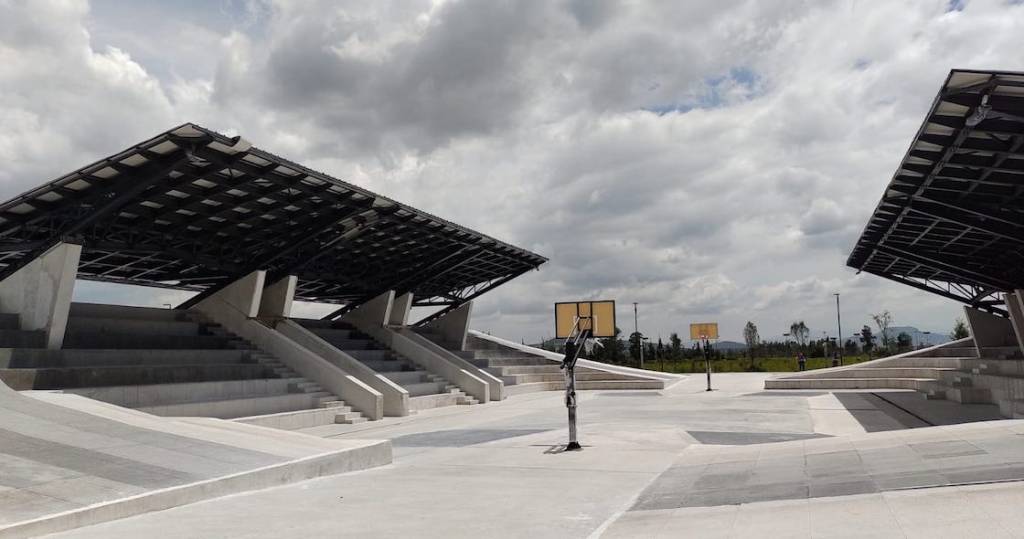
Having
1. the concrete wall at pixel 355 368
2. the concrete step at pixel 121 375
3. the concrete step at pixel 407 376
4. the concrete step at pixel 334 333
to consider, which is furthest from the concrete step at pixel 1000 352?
the concrete step at pixel 121 375

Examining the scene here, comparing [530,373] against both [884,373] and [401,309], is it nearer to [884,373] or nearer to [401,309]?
[401,309]

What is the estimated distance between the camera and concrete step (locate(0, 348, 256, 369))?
19.0m

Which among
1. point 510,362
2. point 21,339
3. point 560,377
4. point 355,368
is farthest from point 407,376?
point 21,339

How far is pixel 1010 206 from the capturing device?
2291 centimetres

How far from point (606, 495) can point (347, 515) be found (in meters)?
3.77

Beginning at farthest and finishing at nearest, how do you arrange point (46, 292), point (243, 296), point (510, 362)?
point (510, 362) → point (243, 296) → point (46, 292)

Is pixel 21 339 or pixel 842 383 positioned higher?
pixel 21 339

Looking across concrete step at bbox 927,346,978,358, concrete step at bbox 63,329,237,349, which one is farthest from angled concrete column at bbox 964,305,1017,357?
concrete step at bbox 63,329,237,349

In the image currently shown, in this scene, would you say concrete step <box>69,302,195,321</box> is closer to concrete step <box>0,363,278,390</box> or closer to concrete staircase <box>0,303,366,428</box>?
concrete staircase <box>0,303,366,428</box>

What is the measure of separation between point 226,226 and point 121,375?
→ 32.8 ft

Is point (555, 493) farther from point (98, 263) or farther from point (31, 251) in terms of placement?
point (98, 263)

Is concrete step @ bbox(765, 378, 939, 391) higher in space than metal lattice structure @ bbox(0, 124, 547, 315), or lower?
lower

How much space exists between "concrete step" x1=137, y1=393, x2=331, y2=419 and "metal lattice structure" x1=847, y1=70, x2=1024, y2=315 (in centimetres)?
1942

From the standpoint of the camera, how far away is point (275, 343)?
28.5 metres
